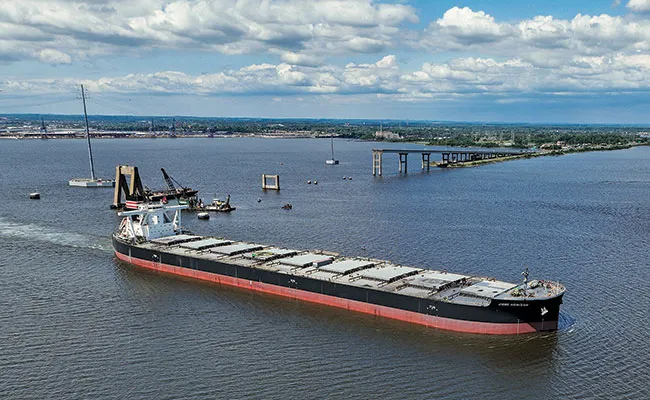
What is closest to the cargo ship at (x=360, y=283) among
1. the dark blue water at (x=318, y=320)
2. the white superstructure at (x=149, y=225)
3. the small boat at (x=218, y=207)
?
the white superstructure at (x=149, y=225)

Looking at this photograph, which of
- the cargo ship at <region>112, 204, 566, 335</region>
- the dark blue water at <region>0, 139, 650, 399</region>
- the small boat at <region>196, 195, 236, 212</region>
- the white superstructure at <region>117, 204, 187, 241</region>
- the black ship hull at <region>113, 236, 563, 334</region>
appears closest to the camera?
the dark blue water at <region>0, 139, 650, 399</region>

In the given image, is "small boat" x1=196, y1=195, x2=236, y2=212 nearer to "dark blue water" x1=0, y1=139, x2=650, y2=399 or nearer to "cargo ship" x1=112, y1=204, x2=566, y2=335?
"dark blue water" x1=0, y1=139, x2=650, y2=399

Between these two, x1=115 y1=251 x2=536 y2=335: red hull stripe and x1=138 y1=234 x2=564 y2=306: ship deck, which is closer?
x1=115 y1=251 x2=536 y2=335: red hull stripe

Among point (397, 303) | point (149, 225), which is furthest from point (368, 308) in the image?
point (149, 225)

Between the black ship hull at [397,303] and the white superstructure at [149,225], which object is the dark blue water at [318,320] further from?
the white superstructure at [149,225]

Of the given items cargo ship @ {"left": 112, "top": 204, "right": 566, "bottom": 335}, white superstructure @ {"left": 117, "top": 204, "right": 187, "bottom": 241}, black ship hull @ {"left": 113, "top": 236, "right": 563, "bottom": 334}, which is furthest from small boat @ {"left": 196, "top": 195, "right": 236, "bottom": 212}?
black ship hull @ {"left": 113, "top": 236, "right": 563, "bottom": 334}
